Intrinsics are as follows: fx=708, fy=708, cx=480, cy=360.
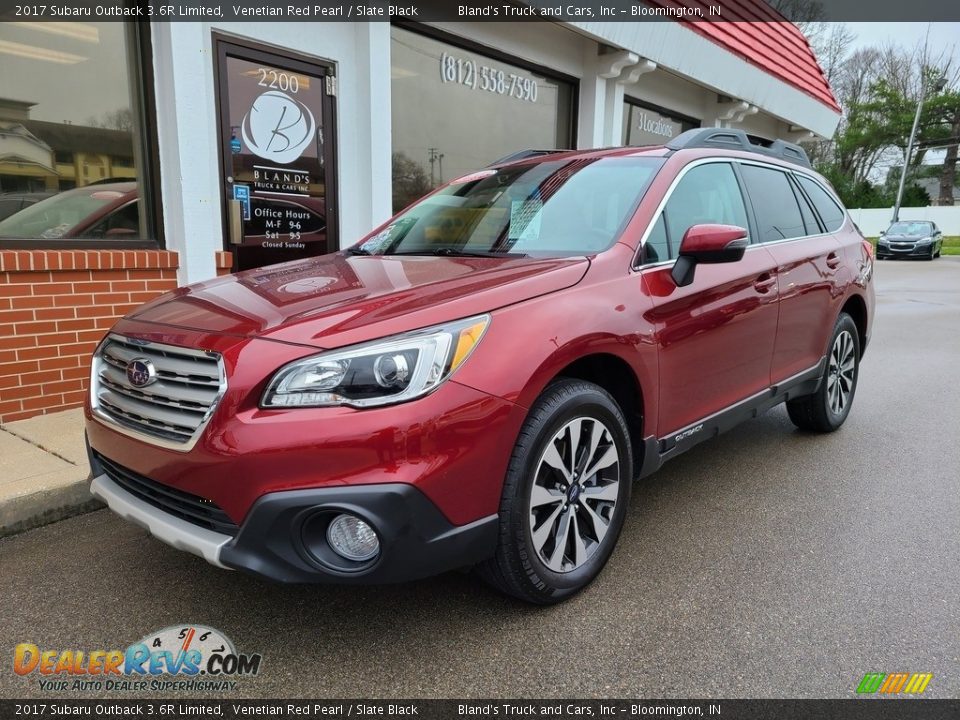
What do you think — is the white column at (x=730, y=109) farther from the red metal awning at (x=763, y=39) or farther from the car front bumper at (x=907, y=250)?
the car front bumper at (x=907, y=250)

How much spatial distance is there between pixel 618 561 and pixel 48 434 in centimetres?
340

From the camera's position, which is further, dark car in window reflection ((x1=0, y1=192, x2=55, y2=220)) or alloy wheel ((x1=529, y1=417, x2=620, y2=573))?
dark car in window reflection ((x1=0, y1=192, x2=55, y2=220))

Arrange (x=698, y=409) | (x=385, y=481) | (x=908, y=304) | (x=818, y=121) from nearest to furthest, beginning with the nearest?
(x=385, y=481) → (x=698, y=409) → (x=908, y=304) → (x=818, y=121)

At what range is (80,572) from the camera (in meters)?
2.82

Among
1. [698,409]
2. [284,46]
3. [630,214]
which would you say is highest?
[284,46]

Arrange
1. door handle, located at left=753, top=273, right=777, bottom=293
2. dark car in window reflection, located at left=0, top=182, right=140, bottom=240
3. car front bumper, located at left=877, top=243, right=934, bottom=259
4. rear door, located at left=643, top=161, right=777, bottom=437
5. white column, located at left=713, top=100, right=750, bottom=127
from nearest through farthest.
→ rear door, located at left=643, top=161, right=777, bottom=437 → door handle, located at left=753, top=273, right=777, bottom=293 → dark car in window reflection, located at left=0, top=182, right=140, bottom=240 → white column, located at left=713, top=100, right=750, bottom=127 → car front bumper, located at left=877, top=243, right=934, bottom=259

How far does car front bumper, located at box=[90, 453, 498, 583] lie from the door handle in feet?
6.94

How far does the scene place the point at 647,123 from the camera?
34.6 feet

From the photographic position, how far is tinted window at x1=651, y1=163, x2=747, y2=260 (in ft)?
10.3

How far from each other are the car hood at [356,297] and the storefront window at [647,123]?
7725mm

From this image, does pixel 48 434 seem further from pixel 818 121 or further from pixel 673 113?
pixel 818 121

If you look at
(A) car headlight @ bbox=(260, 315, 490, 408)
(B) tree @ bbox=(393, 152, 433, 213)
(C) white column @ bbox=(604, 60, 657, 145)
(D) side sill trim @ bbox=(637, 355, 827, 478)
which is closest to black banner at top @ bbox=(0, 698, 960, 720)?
(A) car headlight @ bbox=(260, 315, 490, 408)

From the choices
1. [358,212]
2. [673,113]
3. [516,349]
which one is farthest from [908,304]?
[516,349]

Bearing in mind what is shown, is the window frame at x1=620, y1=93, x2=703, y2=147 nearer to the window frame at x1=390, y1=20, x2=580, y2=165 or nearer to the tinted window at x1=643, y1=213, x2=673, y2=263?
the window frame at x1=390, y1=20, x2=580, y2=165
